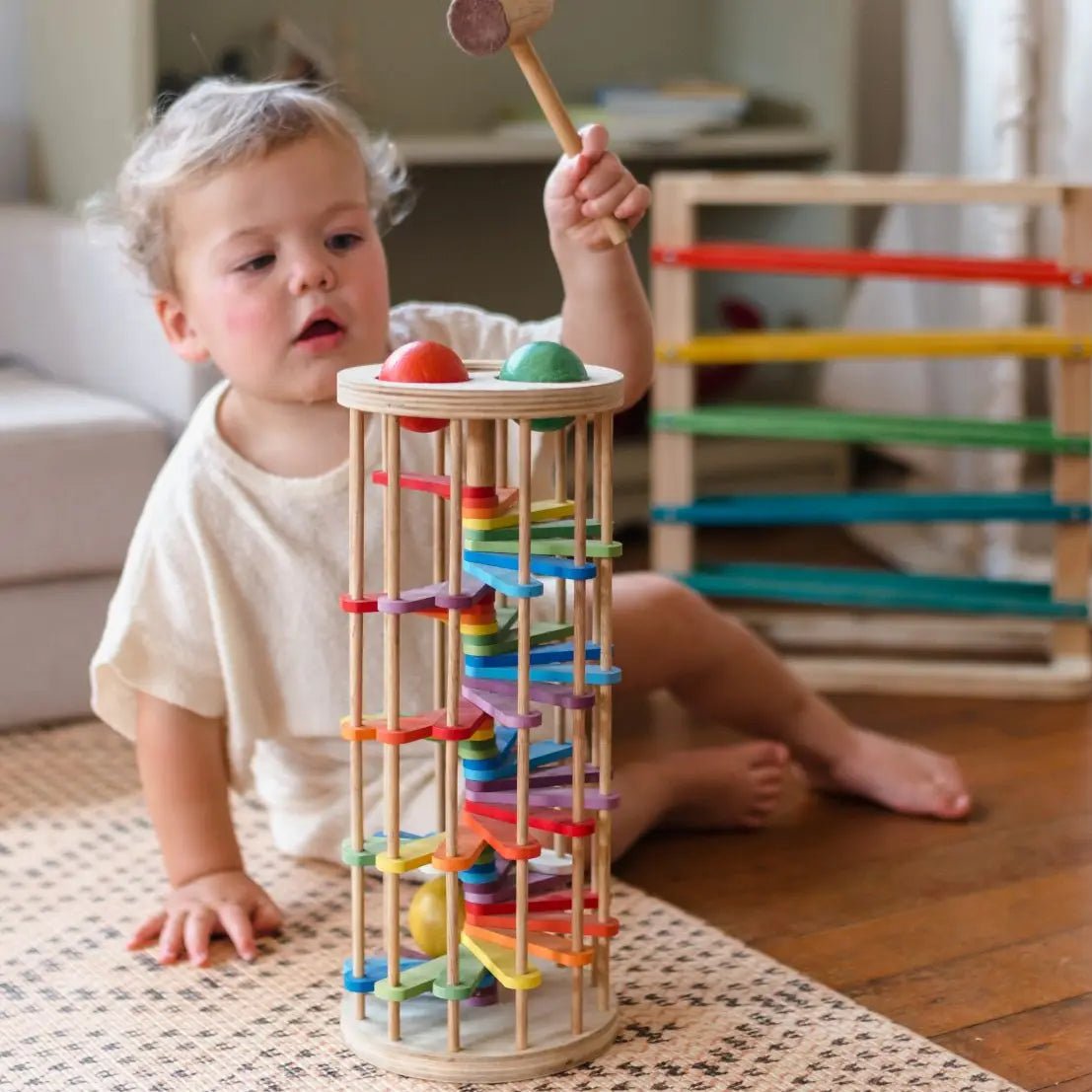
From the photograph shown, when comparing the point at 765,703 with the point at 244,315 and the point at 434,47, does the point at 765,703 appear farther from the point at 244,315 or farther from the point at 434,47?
the point at 434,47

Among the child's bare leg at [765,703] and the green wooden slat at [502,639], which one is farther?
the child's bare leg at [765,703]

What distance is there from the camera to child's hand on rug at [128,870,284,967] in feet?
3.63

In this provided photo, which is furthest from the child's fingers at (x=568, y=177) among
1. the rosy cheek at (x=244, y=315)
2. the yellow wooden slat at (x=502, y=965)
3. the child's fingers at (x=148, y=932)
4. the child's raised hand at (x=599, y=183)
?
the child's fingers at (x=148, y=932)

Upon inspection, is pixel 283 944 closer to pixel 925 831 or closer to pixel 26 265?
pixel 925 831

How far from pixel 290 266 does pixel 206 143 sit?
0.10 meters

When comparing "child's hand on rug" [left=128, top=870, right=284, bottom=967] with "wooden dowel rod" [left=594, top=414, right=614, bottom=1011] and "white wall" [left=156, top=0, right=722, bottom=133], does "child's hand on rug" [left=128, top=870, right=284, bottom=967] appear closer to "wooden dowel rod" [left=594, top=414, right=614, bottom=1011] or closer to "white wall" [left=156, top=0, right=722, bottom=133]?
"wooden dowel rod" [left=594, top=414, right=614, bottom=1011]

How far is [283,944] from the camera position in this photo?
3.70 feet

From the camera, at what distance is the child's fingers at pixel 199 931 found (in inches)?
43.3

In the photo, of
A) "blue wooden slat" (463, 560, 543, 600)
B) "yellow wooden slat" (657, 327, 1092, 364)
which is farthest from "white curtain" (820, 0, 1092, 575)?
"blue wooden slat" (463, 560, 543, 600)

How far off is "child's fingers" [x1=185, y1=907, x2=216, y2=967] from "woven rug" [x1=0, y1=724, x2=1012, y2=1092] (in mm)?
10

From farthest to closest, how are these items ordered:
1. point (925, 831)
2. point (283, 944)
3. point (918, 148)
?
point (918, 148) → point (925, 831) → point (283, 944)

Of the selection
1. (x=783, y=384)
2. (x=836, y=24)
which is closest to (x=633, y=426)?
(x=783, y=384)

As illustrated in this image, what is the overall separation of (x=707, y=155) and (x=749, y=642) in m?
1.17

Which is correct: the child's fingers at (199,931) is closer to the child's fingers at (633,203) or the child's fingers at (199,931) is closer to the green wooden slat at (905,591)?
the child's fingers at (633,203)
